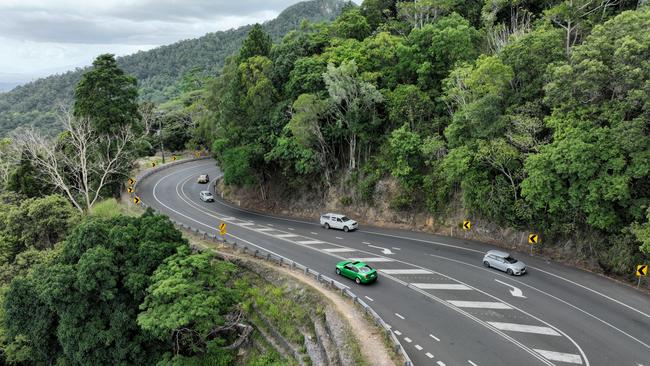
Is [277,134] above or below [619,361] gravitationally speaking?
above

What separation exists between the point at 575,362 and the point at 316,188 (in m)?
29.7

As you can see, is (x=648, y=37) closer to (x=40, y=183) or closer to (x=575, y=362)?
(x=575, y=362)

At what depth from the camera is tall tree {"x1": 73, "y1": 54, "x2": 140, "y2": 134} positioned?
4241 centimetres

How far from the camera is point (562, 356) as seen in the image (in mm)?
17156

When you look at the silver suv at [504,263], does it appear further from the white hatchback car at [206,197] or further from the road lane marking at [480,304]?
the white hatchback car at [206,197]

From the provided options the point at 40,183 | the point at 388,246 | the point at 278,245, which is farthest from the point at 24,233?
the point at 388,246

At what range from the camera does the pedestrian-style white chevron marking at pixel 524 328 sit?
1894cm

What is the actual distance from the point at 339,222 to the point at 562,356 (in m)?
20.9

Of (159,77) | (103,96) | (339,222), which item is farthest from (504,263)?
(159,77)

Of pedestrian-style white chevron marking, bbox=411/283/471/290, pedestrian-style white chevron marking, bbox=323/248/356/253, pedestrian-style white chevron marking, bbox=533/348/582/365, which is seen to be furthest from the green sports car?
pedestrian-style white chevron marking, bbox=533/348/582/365

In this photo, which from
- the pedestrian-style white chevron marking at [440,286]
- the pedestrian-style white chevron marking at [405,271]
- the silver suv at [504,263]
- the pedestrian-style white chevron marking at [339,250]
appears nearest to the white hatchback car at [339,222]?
the pedestrian-style white chevron marking at [339,250]

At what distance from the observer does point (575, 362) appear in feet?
55.0

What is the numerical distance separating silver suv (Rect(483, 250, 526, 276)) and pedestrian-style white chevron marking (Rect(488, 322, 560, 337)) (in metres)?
5.65

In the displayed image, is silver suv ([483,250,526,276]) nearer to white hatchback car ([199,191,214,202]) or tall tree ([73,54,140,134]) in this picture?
white hatchback car ([199,191,214,202])
